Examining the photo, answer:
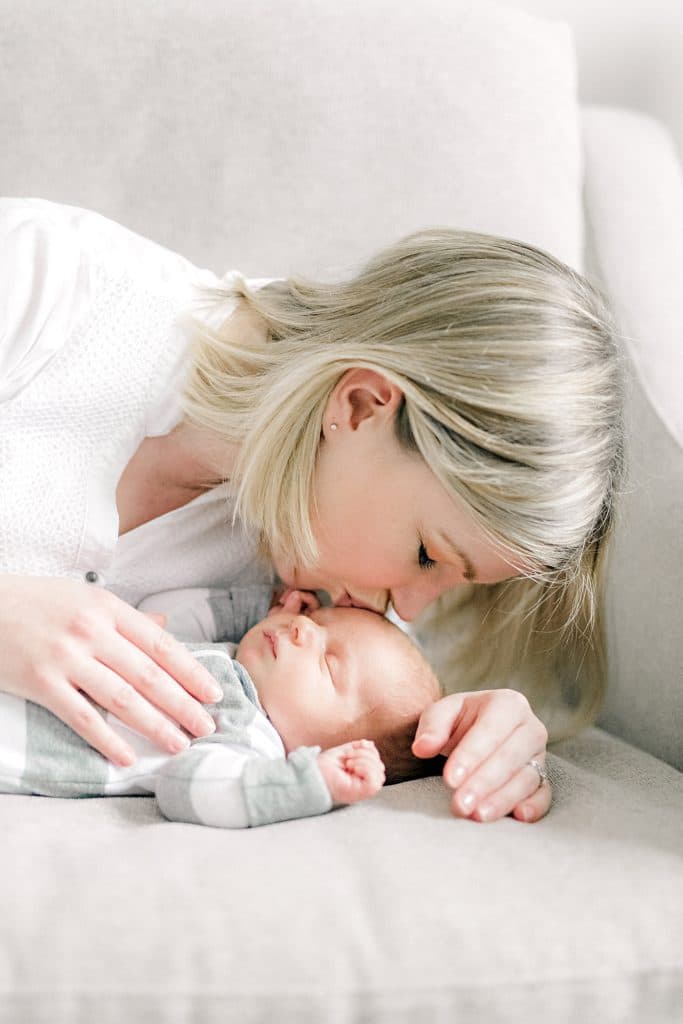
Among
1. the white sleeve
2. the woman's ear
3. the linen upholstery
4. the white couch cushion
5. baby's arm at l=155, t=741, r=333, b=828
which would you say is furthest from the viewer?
the white couch cushion

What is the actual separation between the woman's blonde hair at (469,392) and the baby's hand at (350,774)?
26 cm

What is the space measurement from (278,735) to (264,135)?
0.82m

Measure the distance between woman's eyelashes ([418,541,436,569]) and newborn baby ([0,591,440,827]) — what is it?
0.09 m

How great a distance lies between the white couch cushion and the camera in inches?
54.7

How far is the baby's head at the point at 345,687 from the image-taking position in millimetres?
1056

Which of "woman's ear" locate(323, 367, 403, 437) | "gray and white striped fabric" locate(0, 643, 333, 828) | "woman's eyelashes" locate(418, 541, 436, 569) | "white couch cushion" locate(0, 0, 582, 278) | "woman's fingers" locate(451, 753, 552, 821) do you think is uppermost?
"white couch cushion" locate(0, 0, 582, 278)

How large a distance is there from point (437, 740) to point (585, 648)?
1.16 ft

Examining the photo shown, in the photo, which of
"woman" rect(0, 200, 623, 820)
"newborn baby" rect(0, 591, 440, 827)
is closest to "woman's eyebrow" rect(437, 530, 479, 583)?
"woman" rect(0, 200, 623, 820)

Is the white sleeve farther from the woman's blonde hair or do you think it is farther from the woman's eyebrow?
the woman's eyebrow

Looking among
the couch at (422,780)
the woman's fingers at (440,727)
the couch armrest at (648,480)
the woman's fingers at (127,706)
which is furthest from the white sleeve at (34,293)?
the couch armrest at (648,480)

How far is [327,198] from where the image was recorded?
4.64ft

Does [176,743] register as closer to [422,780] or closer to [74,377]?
[422,780]

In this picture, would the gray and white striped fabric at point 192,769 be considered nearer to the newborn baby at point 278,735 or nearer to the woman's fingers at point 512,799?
the newborn baby at point 278,735

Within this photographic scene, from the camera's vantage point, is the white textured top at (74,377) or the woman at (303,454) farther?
the white textured top at (74,377)
